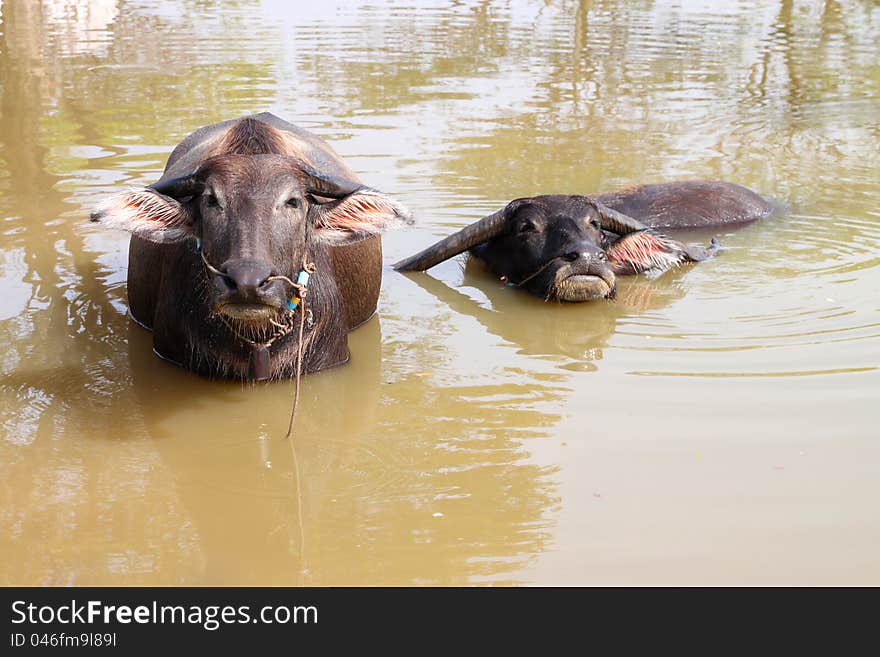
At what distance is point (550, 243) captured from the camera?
24.6ft

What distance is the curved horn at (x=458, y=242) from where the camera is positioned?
7766mm

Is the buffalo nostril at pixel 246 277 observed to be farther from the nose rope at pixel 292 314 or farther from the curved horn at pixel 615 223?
the curved horn at pixel 615 223

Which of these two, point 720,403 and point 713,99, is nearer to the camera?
point 720,403

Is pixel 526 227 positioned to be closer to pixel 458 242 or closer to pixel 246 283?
pixel 458 242

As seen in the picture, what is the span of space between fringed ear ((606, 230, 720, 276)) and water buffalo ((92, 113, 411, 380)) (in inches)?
91.4

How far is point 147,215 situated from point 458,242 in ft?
9.43

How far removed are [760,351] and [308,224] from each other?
2517 millimetres

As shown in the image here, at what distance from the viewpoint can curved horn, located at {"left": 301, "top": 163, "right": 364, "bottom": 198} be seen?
5.42 metres

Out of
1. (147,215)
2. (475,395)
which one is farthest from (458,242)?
(147,215)

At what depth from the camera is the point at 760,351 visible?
236 inches

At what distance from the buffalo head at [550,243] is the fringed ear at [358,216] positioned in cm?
197

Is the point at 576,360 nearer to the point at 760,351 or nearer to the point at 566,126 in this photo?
the point at 760,351

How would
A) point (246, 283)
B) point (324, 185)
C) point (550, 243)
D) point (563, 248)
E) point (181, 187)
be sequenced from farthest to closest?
Result: point (550, 243)
point (563, 248)
point (324, 185)
point (181, 187)
point (246, 283)

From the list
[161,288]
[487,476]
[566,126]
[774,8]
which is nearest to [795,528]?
[487,476]
